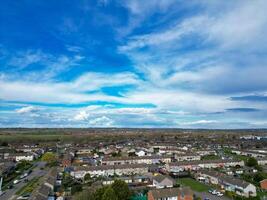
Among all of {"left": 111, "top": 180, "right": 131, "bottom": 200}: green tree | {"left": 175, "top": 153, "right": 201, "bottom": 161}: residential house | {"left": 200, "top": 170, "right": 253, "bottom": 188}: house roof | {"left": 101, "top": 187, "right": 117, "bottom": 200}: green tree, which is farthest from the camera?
{"left": 175, "top": 153, "right": 201, "bottom": 161}: residential house

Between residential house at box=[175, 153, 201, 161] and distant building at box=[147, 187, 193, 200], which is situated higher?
residential house at box=[175, 153, 201, 161]

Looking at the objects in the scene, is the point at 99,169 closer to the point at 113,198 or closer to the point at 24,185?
the point at 24,185

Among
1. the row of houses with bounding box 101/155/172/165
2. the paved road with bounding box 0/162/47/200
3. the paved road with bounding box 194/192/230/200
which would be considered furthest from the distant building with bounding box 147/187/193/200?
the row of houses with bounding box 101/155/172/165

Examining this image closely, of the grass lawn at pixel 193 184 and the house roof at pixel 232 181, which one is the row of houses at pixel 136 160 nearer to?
the grass lawn at pixel 193 184

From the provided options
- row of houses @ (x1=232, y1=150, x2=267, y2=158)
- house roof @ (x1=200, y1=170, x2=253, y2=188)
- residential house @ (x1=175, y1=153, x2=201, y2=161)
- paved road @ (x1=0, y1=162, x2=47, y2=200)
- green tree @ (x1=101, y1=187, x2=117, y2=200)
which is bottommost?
paved road @ (x1=0, y1=162, x2=47, y2=200)

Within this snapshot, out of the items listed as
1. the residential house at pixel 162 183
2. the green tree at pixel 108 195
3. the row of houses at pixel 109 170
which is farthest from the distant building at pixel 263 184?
the green tree at pixel 108 195

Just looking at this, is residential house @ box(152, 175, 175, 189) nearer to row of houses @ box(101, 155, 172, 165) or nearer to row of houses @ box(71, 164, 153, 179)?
row of houses @ box(71, 164, 153, 179)

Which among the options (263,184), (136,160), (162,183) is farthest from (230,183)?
(136,160)

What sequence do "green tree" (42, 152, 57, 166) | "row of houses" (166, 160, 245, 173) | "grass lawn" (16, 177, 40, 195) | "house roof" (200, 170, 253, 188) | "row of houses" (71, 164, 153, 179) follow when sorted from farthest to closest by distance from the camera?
1. "green tree" (42, 152, 57, 166)
2. "row of houses" (166, 160, 245, 173)
3. "row of houses" (71, 164, 153, 179)
4. "house roof" (200, 170, 253, 188)
5. "grass lawn" (16, 177, 40, 195)
